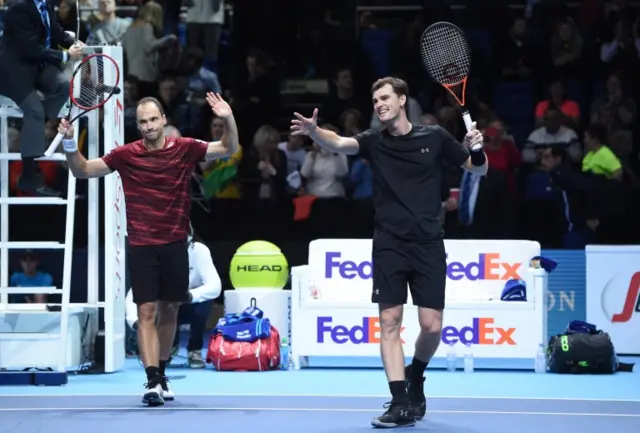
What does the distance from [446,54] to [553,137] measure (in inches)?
287

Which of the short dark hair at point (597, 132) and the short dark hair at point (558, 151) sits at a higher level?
the short dark hair at point (597, 132)

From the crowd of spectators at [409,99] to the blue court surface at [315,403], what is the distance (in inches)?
125

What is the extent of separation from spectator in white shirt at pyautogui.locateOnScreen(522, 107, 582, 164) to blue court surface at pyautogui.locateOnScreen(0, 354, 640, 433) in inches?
187

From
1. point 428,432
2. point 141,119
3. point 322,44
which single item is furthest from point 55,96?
point 322,44

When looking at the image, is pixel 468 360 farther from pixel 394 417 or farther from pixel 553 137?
pixel 553 137

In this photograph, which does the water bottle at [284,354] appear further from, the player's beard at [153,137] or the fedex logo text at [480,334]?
the player's beard at [153,137]

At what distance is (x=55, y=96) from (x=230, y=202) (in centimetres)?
402

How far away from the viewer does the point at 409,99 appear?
1666cm

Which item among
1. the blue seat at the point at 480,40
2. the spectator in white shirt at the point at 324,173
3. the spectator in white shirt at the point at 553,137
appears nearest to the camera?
the spectator in white shirt at the point at 324,173

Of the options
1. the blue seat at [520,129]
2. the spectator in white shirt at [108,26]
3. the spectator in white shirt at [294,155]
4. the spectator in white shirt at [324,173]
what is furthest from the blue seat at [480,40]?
the spectator in white shirt at [108,26]

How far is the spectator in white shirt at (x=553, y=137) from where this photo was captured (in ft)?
52.4

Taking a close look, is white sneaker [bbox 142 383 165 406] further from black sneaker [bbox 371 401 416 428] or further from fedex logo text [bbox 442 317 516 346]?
fedex logo text [bbox 442 317 516 346]

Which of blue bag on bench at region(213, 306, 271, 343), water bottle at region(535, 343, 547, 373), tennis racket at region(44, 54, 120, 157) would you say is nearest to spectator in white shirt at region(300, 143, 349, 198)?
blue bag on bench at region(213, 306, 271, 343)

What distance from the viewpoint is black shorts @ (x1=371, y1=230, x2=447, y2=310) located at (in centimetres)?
839
